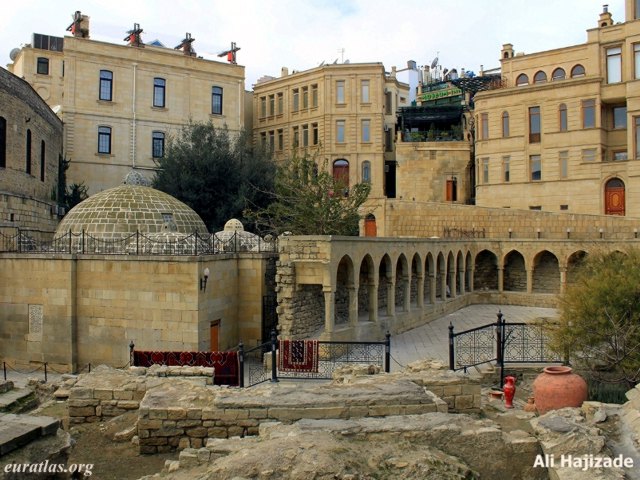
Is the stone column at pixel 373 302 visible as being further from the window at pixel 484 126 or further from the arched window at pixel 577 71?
the arched window at pixel 577 71

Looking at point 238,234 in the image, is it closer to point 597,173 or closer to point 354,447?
point 354,447

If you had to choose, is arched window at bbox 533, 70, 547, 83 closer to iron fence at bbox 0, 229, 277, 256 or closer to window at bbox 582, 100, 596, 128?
window at bbox 582, 100, 596, 128

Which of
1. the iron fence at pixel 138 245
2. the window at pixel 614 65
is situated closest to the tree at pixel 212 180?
the iron fence at pixel 138 245

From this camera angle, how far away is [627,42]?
3462 cm

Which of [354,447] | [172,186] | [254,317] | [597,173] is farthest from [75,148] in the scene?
[354,447]

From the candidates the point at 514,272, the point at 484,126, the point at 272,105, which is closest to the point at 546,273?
the point at 514,272

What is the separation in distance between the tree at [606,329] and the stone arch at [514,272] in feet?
62.2

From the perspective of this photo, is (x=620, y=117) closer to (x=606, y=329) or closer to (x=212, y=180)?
(x=212, y=180)

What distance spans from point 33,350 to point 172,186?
647 inches

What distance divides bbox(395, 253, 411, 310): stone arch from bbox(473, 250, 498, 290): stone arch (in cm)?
991

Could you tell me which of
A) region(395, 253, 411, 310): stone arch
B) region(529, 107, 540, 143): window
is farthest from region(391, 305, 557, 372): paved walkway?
region(529, 107, 540, 143): window

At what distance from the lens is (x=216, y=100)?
42.8 metres

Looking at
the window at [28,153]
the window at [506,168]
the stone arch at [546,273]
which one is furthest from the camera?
the window at [506,168]

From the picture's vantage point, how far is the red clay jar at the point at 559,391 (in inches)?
434
